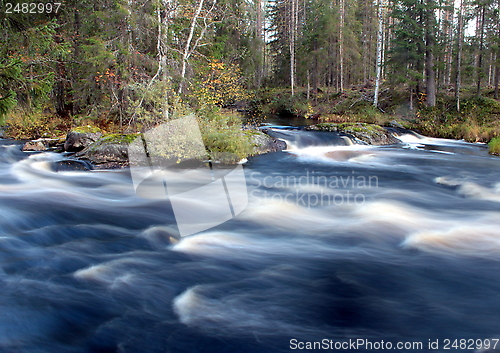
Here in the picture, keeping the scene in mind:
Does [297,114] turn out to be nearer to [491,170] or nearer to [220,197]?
[491,170]

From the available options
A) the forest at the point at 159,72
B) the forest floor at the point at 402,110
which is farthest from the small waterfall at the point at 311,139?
the forest floor at the point at 402,110

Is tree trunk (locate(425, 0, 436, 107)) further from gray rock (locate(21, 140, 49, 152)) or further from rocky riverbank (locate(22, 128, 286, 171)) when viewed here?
gray rock (locate(21, 140, 49, 152))

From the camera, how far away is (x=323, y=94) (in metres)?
34.1

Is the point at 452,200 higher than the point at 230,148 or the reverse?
the reverse

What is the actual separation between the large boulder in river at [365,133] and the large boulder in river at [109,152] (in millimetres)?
9835

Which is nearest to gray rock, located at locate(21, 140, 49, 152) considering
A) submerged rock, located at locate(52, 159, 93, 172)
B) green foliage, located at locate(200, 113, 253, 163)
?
submerged rock, located at locate(52, 159, 93, 172)

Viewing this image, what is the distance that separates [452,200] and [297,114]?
80.4ft

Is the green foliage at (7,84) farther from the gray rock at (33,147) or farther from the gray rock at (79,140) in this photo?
the gray rock at (33,147)

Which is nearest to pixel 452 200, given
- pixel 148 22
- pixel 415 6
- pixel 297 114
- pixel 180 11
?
pixel 148 22

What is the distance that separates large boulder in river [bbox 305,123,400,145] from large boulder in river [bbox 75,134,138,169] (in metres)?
9.83

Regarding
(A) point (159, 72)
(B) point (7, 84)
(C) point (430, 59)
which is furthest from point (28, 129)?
(C) point (430, 59)

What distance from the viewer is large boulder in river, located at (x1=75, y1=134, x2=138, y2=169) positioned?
36.6 ft

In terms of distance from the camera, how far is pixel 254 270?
5062 millimetres

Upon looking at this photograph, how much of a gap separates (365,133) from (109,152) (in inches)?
441
